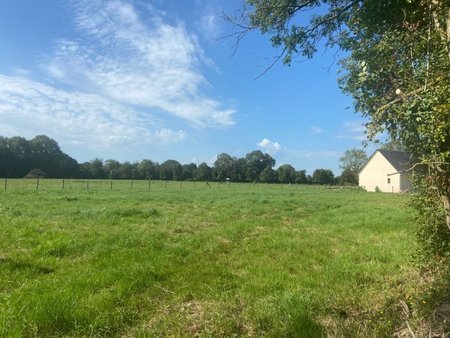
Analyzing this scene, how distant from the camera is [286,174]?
11706 centimetres

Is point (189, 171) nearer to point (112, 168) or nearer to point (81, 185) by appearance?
point (112, 168)

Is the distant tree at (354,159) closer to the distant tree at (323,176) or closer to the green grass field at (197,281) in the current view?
the distant tree at (323,176)

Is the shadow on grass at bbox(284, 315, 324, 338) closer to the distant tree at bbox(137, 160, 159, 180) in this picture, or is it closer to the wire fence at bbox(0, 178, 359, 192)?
the wire fence at bbox(0, 178, 359, 192)

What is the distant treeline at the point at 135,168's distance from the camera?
99312 millimetres

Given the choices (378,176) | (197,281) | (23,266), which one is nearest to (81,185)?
(23,266)

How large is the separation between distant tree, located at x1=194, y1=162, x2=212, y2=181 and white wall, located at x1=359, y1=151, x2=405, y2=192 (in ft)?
183

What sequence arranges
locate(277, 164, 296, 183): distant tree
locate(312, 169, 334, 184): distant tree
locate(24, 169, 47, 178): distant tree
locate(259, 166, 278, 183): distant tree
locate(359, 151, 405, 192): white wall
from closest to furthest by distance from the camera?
locate(359, 151, 405, 192): white wall → locate(24, 169, 47, 178): distant tree → locate(312, 169, 334, 184): distant tree → locate(277, 164, 296, 183): distant tree → locate(259, 166, 278, 183): distant tree

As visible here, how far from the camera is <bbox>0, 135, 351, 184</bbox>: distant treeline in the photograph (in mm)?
99312

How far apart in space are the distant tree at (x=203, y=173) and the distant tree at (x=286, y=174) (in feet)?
74.0

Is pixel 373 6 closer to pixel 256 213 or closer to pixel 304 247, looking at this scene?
pixel 304 247

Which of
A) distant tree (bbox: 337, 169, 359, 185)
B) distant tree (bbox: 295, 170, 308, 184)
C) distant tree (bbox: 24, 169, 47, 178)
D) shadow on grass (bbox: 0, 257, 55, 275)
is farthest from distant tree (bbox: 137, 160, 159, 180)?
shadow on grass (bbox: 0, 257, 55, 275)

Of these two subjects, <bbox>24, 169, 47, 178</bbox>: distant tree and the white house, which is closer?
the white house

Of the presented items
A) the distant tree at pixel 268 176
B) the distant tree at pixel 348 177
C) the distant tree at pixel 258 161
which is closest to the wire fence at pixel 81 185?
the distant tree at pixel 348 177

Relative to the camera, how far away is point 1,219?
1178 cm
